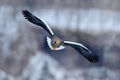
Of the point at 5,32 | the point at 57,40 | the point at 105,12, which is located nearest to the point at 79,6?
the point at 105,12

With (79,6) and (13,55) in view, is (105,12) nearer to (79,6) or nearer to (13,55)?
(79,6)

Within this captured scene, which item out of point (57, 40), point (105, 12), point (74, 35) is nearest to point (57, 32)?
point (74, 35)

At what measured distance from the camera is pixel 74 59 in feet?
56.2

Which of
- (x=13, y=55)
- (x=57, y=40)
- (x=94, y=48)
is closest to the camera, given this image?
(x=57, y=40)

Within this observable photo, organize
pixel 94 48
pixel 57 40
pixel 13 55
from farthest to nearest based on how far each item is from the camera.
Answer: pixel 13 55 → pixel 94 48 → pixel 57 40

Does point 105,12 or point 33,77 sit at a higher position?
point 105,12

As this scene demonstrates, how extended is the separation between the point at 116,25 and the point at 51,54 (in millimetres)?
1895

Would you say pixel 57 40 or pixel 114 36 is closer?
pixel 57 40

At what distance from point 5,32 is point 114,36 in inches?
114

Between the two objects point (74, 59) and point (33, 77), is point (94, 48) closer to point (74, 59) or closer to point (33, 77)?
point (74, 59)

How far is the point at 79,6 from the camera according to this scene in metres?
17.1

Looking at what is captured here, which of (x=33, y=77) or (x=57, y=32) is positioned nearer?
(x=57, y=32)

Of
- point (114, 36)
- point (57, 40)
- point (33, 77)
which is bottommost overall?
point (33, 77)

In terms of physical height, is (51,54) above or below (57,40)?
below
